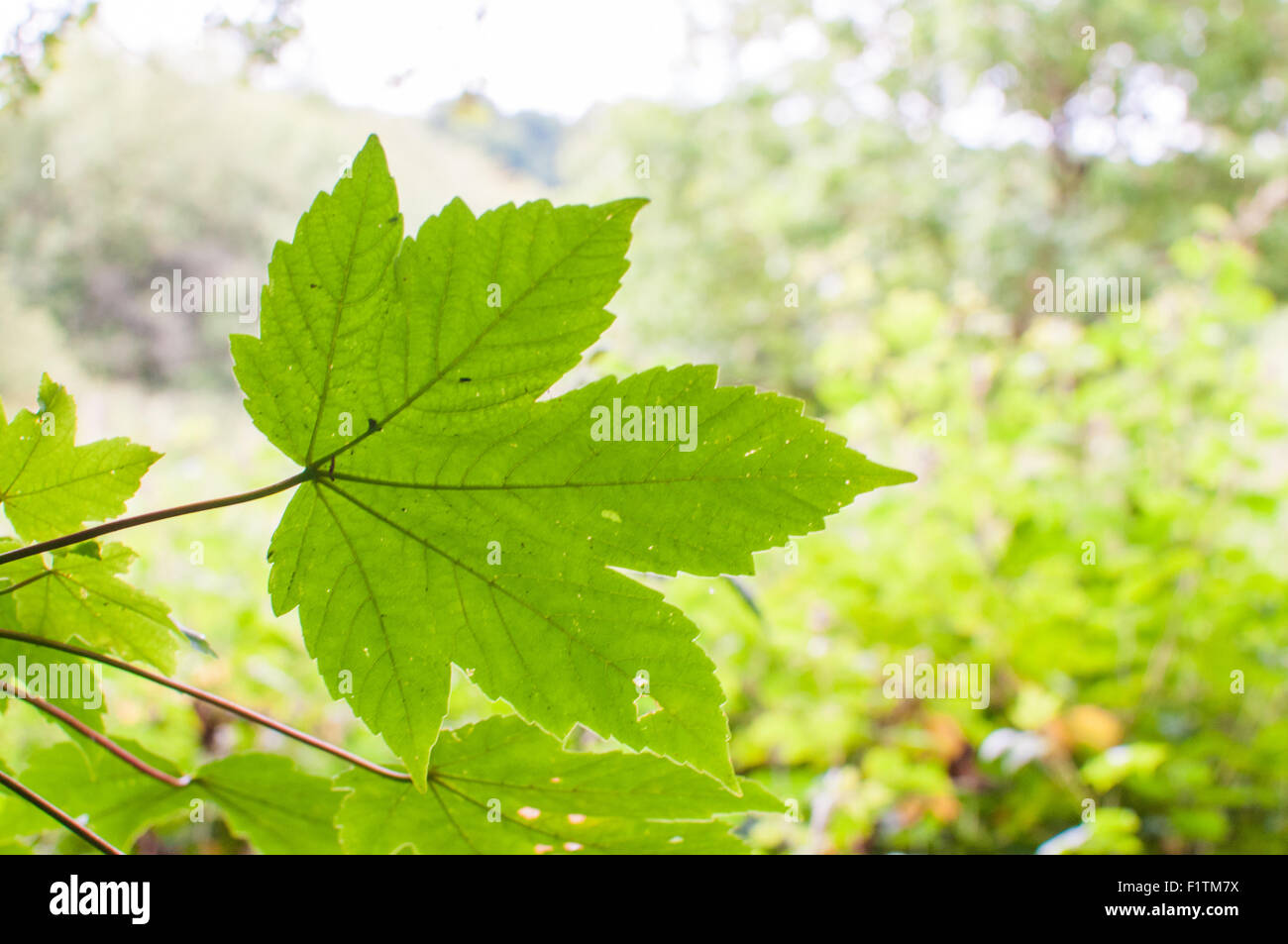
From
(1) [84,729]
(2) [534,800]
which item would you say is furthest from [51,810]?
(2) [534,800]

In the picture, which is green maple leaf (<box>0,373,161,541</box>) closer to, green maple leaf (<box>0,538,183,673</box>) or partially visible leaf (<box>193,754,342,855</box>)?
green maple leaf (<box>0,538,183,673</box>)

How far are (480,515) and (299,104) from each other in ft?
19.6

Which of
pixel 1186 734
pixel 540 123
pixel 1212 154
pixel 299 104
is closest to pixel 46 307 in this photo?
pixel 299 104

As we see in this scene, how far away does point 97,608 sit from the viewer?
0.35 meters

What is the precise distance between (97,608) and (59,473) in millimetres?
57

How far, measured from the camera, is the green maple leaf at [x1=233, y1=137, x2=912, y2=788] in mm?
286

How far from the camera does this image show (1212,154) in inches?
235

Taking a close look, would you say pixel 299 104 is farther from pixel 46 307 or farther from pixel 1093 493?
pixel 1093 493

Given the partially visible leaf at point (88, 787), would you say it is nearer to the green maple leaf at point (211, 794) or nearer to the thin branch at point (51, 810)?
the green maple leaf at point (211, 794)

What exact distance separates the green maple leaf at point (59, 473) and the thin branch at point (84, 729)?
6cm

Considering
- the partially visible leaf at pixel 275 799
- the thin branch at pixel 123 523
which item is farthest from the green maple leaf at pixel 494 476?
the partially visible leaf at pixel 275 799

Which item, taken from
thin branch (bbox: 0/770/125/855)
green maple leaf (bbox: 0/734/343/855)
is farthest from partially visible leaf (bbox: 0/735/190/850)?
thin branch (bbox: 0/770/125/855)

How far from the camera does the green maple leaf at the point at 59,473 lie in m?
0.33

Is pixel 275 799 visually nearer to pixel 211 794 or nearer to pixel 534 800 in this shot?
pixel 211 794
